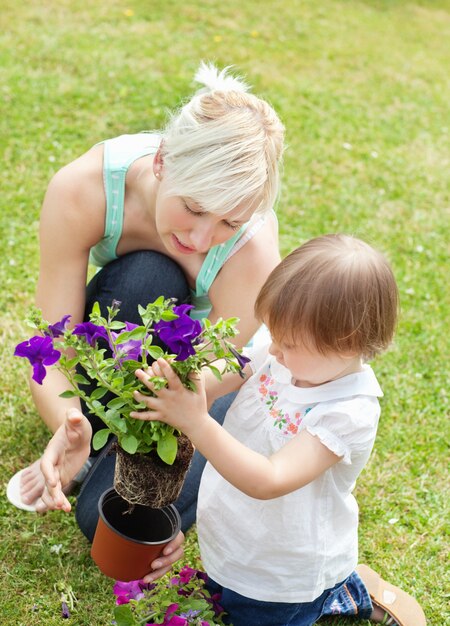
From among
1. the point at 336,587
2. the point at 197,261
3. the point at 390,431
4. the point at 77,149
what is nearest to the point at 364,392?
the point at 336,587

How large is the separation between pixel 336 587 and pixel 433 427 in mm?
1271

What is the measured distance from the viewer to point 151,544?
2.12m

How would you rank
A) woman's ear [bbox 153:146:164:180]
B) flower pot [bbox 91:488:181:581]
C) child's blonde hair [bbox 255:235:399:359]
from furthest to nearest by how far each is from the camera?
woman's ear [bbox 153:146:164:180]
flower pot [bbox 91:488:181:581]
child's blonde hair [bbox 255:235:399:359]

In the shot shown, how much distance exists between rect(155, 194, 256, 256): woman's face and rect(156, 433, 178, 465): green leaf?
0.64m

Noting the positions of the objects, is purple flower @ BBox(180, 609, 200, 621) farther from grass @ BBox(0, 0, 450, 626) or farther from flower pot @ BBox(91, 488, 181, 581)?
grass @ BBox(0, 0, 450, 626)

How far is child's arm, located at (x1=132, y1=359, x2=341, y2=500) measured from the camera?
1747mm

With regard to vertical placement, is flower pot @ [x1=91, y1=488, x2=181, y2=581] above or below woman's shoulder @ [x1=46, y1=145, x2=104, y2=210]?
below

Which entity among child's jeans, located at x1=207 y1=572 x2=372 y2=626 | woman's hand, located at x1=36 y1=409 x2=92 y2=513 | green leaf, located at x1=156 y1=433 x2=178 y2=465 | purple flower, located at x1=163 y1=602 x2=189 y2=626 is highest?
green leaf, located at x1=156 y1=433 x2=178 y2=465

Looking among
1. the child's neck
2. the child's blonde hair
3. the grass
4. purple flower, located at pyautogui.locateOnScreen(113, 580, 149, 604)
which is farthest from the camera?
the grass

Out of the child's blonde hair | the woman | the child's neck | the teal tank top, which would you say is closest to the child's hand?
the child's blonde hair

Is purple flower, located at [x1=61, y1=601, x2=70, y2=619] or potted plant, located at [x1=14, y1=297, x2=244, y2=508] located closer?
potted plant, located at [x1=14, y1=297, x2=244, y2=508]

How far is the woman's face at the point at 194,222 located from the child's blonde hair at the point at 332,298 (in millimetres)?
342

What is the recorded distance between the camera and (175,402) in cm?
175

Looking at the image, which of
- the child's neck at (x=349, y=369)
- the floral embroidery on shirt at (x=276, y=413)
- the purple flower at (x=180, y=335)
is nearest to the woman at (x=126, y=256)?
the floral embroidery on shirt at (x=276, y=413)
